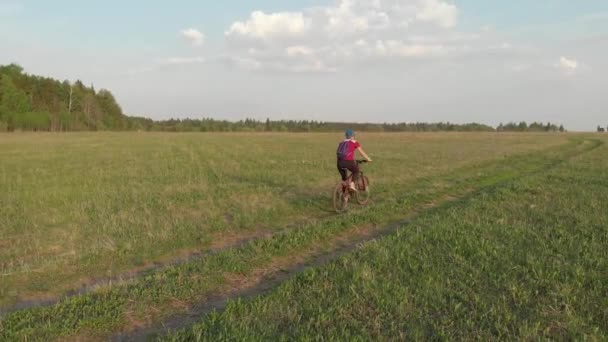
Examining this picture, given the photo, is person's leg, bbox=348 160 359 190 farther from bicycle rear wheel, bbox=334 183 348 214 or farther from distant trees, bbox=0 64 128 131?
distant trees, bbox=0 64 128 131

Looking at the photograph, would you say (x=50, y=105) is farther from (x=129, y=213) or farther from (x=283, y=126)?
(x=129, y=213)

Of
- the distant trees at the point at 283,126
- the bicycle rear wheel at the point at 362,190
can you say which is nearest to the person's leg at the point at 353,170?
the bicycle rear wheel at the point at 362,190

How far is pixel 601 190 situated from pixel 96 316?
1529 cm

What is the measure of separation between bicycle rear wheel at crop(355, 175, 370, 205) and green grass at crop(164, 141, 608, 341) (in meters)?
4.20

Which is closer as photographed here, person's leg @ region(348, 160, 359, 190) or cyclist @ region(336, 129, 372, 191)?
cyclist @ region(336, 129, 372, 191)

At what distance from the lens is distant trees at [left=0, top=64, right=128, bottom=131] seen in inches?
3493

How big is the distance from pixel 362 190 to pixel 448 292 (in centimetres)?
778

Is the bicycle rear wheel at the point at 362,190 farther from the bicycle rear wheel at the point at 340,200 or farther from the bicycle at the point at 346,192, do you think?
the bicycle rear wheel at the point at 340,200

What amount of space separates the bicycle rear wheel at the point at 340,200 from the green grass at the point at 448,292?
3.42m

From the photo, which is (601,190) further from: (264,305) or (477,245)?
(264,305)

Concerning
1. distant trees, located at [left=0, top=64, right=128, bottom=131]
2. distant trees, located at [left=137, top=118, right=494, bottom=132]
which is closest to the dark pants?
distant trees, located at [left=0, top=64, right=128, bottom=131]

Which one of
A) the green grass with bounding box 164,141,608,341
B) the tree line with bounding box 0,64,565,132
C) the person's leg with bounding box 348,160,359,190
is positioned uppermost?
the tree line with bounding box 0,64,565,132

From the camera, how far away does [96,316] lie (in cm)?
486

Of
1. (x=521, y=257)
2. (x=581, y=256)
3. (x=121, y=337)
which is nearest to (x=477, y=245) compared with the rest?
(x=521, y=257)
